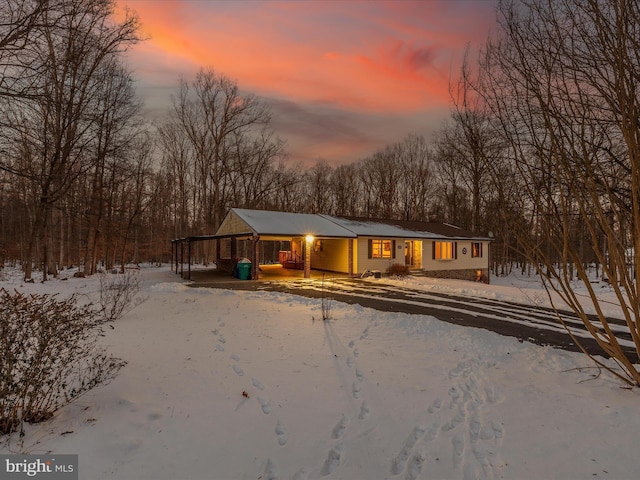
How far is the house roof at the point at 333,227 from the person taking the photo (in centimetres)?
1911

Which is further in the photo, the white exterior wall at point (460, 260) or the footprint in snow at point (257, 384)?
the white exterior wall at point (460, 260)

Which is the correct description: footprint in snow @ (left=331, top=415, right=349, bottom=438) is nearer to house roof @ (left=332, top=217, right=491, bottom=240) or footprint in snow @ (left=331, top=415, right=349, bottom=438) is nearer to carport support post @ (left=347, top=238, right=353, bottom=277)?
carport support post @ (left=347, top=238, right=353, bottom=277)

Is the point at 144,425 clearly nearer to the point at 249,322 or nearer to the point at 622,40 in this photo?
the point at 249,322

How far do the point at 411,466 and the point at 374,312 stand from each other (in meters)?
6.25

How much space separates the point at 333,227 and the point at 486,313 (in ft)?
42.5

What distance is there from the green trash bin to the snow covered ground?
37.1 ft

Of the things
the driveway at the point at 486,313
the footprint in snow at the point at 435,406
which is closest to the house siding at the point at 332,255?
the driveway at the point at 486,313

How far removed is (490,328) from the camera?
7688mm

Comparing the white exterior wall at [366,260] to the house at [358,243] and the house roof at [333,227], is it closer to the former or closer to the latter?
the house at [358,243]

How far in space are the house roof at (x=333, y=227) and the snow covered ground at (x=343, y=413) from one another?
12375 mm

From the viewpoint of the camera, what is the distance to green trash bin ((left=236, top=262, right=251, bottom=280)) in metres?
18.1

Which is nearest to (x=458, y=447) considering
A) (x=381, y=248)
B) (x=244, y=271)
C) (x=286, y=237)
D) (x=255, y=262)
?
(x=255, y=262)

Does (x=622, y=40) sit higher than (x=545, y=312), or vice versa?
(x=622, y=40)

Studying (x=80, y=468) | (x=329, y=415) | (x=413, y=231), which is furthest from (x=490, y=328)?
(x=413, y=231)
